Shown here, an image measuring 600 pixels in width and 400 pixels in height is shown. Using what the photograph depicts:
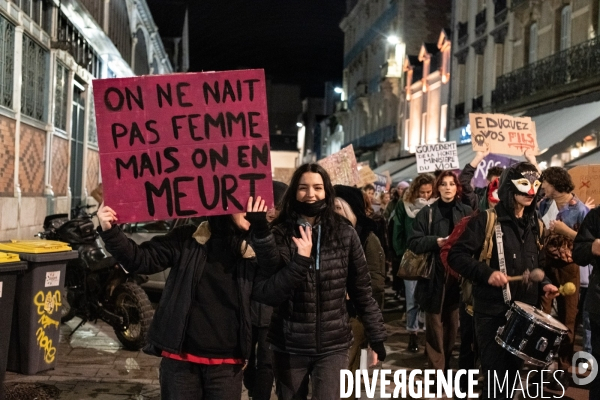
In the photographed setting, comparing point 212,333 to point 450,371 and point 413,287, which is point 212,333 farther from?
point 413,287

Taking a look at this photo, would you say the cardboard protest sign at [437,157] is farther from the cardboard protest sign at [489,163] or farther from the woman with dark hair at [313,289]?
the woman with dark hair at [313,289]

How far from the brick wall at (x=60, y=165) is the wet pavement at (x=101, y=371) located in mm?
9915

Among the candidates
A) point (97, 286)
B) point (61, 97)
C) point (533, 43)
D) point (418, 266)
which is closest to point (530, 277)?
point (418, 266)

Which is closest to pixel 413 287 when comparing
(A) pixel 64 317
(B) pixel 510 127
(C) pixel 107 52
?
(B) pixel 510 127

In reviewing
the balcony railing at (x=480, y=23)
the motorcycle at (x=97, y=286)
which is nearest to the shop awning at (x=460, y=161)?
the balcony railing at (x=480, y=23)

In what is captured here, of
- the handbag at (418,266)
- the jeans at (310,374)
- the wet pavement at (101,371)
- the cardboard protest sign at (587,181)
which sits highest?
the cardboard protest sign at (587,181)

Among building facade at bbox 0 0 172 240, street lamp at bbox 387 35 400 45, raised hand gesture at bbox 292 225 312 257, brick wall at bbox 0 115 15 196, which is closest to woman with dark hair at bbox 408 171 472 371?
raised hand gesture at bbox 292 225 312 257

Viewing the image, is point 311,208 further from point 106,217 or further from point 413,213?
point 413,213

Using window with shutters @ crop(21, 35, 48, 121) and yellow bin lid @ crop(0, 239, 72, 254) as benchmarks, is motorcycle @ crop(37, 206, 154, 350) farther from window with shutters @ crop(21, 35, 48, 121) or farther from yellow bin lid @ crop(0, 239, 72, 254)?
window with shutters @ crop(21, 35, 48, 121)

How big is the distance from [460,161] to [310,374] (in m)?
17.7

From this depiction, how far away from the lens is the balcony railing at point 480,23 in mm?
26844

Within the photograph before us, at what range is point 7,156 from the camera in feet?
46.1

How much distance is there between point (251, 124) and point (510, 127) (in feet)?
23.3

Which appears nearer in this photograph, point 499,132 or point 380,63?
point 499,132
